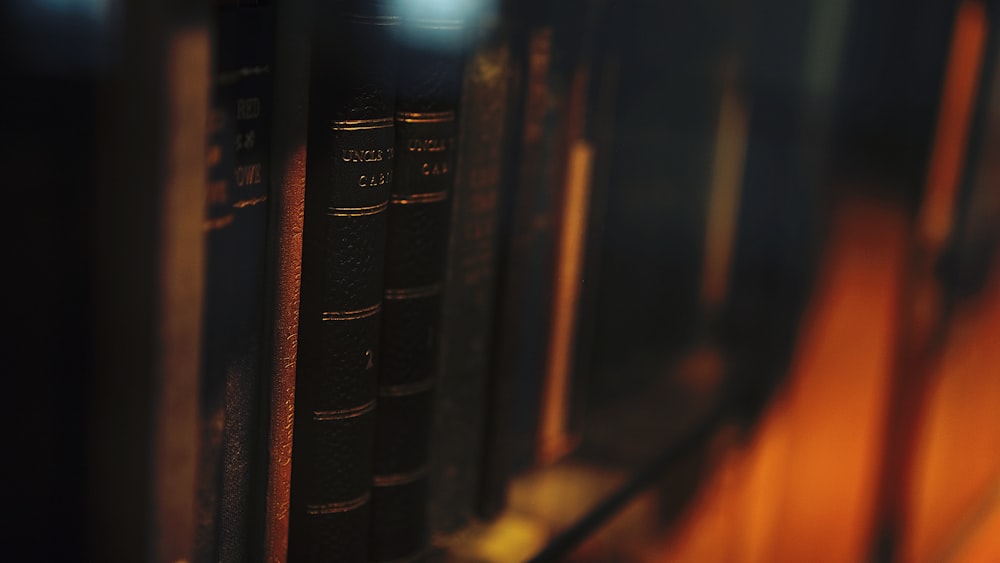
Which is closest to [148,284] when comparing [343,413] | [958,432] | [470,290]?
[343,413]

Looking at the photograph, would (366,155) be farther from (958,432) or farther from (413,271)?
(958,432)

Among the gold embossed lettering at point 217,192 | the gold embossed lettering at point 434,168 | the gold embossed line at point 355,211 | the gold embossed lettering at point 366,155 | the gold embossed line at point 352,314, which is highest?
the gold embossed lettering at point 366,155

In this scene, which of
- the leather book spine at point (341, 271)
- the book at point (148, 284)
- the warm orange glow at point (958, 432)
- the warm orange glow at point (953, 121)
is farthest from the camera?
Answer: the warm orange glow at point (958, 432)

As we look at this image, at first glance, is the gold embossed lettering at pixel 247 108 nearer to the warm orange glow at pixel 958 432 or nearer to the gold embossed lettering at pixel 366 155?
the gold embossed lettering at pixel 366 155

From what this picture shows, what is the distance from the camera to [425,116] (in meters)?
0.50

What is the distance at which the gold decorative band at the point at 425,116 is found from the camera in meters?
0.49

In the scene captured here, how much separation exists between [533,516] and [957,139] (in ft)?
1.89

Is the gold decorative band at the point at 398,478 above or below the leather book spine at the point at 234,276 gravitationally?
below

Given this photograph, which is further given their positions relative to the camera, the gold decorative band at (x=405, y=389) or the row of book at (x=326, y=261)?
the gold decorative band at (x=405, y=389)

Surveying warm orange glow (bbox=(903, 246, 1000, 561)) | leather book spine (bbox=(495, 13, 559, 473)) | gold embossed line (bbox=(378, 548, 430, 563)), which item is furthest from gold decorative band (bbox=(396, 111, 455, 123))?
warm orange glow (bbox=(903, 246, 1000, 561))

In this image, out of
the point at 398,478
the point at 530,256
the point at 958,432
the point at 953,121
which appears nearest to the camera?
the point at 398,478

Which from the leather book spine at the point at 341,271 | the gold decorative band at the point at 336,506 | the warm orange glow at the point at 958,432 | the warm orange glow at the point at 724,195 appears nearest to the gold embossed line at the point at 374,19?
the leather book spine at the point at 341,271

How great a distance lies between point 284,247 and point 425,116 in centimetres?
11

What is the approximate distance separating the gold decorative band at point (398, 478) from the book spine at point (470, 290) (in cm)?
3
